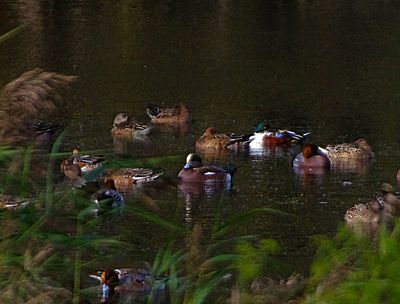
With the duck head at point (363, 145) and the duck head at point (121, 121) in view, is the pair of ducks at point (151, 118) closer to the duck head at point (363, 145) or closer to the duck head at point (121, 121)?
the duck head at point (121, 121)

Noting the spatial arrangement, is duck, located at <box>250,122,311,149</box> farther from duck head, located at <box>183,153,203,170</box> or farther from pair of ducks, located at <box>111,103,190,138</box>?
duck head, located at <box>183,153,203,170</box>

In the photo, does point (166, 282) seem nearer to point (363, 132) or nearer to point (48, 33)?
point (363, 132)

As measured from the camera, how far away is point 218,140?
13672 millimetres

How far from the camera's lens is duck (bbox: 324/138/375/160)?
1301 centimetres

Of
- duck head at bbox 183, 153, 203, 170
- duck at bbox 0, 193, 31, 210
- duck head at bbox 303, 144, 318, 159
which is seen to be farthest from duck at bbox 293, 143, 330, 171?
duck at bbox 0, 193, 31, 210

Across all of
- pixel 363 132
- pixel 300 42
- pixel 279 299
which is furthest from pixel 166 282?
pixel 300 42

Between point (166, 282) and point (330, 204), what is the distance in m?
6.59

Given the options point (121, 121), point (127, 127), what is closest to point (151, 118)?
point (121, 121)

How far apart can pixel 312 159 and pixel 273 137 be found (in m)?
1.25

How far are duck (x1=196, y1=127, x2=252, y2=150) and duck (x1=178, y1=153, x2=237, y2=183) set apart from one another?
2.43ft

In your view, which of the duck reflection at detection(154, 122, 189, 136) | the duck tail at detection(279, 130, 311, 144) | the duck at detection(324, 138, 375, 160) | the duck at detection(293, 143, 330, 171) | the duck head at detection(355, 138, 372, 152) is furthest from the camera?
the duck reflection at detection(154, 122, 189, 136)

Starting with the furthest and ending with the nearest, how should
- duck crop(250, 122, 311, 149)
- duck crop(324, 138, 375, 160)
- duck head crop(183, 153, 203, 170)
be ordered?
duck crop(250, 122, 311, 149) < duck crop(324, 138, 375, 160) < duck head crop(183, 153, 203, 170)

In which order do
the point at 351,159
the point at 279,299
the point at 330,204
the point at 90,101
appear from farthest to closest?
the point at 90,101 < the point at 351,159 < the point at 330,204 < the point at 279,299

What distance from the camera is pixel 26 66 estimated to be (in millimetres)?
19266
